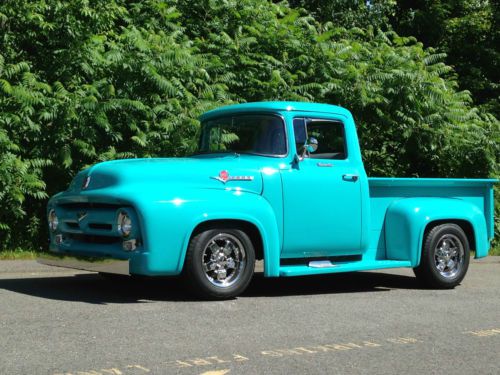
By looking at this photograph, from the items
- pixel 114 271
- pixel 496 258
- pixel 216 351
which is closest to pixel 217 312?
pixel 114 271

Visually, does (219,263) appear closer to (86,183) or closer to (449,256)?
(86,183)

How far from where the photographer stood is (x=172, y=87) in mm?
13336

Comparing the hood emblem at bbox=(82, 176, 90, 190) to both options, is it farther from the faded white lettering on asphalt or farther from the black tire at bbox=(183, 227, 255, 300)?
the faded white lettering on asphalt

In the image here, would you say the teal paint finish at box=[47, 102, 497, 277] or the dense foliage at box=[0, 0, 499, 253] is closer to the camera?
the teal paint finish at box=[47, 102, 497, 277]

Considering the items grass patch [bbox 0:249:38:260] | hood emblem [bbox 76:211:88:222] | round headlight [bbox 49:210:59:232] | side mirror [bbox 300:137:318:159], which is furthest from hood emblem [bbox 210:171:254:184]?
grass patch [bbox 0:249:38:260]

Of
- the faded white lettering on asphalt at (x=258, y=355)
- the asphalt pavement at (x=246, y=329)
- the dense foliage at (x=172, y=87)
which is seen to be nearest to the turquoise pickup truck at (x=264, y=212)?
the asphalt pavement at (x=246, y=329)

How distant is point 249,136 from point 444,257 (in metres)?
3.06

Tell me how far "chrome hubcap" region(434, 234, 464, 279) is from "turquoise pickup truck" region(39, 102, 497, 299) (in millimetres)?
17

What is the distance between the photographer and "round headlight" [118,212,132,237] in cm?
800

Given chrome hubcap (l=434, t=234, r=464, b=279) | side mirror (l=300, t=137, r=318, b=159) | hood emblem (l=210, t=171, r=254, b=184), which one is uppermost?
side mirror (l=300, t=137, r=318, b=159)

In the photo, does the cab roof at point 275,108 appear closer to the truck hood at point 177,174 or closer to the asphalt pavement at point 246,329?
the truck hood at point 177,174

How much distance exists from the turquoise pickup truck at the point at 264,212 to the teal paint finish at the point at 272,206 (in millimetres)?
14

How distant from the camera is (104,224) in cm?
830

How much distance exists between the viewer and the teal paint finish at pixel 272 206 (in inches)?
316
